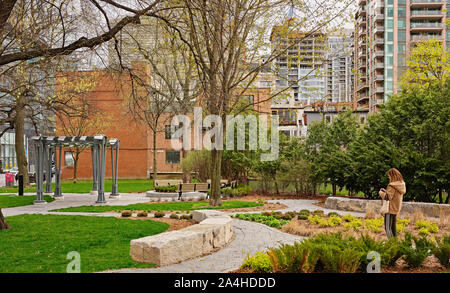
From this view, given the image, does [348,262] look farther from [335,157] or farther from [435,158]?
[335,157]

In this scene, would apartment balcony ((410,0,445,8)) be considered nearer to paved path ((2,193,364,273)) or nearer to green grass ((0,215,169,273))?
paved path ((2,193,364,273))

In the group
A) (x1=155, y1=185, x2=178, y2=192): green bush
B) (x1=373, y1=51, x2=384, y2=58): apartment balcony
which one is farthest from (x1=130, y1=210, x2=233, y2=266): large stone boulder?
(x1=373, y1=51, x2=384, y2=58): apartment balcony

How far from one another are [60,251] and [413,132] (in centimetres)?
1394

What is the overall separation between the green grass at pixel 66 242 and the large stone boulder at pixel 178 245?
0.20 m

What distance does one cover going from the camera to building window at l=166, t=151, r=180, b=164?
4647cm

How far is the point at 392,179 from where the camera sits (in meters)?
8.98

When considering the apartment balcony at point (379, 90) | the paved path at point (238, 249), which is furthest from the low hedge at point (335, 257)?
the apartment balcony at point (379, 90)

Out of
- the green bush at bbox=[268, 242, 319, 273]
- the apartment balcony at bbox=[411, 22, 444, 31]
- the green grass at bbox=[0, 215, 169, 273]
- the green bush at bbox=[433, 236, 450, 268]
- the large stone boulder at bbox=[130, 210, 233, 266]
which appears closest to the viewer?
the green bush at bbox=[268, 242, 319, 273]

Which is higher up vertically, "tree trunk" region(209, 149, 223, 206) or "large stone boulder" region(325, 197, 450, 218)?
"tree trunk" region(209, 149, 223, 206)

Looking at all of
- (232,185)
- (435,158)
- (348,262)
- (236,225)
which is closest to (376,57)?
(232,185)

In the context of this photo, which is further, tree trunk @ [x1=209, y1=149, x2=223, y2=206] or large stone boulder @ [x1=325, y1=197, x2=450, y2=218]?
tree trunk @ [x1=209, y1=149, x2=223, y2=206]

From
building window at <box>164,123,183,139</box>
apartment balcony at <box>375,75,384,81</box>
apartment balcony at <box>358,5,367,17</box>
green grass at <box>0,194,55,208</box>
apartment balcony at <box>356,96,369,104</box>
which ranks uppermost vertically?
apartment balcony at <box>358,5,367,17</box>

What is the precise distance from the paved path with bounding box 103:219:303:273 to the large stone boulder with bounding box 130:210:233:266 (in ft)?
0.53

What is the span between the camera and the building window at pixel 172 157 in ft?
152
